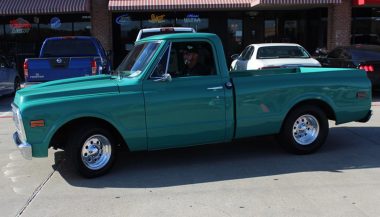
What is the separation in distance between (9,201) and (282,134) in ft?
12.6

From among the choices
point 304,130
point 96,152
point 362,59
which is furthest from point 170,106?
point 362,59

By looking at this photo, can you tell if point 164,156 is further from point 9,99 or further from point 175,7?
point 175,7

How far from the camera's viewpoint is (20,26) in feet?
71.3

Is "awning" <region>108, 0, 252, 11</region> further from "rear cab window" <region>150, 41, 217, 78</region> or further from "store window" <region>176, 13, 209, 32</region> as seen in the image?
"rear cab window" <region>150, 41, 217, 78</region>

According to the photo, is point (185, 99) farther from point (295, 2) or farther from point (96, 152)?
point (295, 2)

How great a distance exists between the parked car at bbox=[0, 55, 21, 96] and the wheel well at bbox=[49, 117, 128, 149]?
8762 millimetres

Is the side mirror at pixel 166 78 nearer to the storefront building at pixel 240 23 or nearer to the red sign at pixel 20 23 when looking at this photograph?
the storefront building at pixel 240 23

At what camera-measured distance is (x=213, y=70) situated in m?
6.66

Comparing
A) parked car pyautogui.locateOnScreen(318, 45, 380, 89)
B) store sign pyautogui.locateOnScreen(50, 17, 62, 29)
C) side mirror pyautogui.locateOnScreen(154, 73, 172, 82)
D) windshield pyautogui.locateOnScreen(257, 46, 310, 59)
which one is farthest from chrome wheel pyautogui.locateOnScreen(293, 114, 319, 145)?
store sign pyautogui.locateOnScreen(50, 17, 62, 29)

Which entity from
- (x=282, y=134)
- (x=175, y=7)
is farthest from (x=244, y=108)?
(x=175, y=7)

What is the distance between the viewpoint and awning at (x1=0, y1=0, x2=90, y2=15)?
19078mm

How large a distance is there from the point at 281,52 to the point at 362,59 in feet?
7.51

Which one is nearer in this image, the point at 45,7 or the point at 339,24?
the point at 45,7

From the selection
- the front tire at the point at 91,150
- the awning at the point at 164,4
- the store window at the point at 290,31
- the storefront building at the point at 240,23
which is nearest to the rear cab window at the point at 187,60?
the front tire at the point at 91,150
